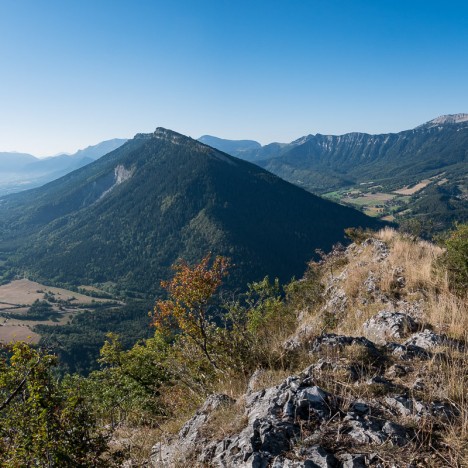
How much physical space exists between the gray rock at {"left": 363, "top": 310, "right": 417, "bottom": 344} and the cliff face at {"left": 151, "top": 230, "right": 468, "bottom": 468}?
2.5 inches

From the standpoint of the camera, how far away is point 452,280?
8812mm

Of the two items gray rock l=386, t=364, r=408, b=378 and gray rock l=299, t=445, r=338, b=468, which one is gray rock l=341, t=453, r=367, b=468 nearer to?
gray rock l=299, t=445, r=338, b=468

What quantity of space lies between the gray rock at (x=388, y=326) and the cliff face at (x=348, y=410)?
0.06 meters

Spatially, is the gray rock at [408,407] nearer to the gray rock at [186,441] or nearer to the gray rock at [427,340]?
the gray rock at [427,340]

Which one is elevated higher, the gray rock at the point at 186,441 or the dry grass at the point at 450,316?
the dry grass at the point at 450,316

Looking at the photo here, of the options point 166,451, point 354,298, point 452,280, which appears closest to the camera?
point 166,451

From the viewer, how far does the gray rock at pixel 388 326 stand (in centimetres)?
701

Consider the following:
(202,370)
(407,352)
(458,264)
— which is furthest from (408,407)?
(458,264)

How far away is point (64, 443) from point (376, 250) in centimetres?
1438

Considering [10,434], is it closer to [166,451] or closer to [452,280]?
[166,451]

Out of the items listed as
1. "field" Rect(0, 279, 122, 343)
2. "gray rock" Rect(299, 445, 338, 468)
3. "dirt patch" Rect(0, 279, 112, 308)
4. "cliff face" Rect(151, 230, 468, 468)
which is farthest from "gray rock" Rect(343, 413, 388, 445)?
"dirt patch" Rect(0, 279, 112, 308)

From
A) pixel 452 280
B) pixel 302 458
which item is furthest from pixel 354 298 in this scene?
pixel 302 458

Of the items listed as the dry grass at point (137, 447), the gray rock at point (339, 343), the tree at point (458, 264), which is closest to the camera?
the dry grass at point (137, 447)

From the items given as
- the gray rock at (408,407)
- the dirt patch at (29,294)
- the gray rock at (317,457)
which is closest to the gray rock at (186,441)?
the gray rock at (317,457)
